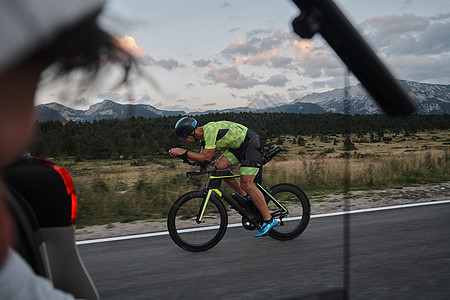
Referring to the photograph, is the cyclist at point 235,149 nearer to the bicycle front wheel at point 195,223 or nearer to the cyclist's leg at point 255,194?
the cyclist's leg at point 255,194

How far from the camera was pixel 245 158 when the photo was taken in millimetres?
5340

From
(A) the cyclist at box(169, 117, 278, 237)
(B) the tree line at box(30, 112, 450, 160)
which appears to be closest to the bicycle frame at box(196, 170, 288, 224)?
(A) the cyclist at box(169, 117, 278, 237)

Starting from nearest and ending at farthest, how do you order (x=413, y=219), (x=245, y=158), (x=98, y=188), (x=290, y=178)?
(x=245, y=158)
(x=413, y=219)
(x=98, y=188)
(x=290, y=178)

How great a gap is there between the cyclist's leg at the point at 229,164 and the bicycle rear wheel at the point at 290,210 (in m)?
0.45

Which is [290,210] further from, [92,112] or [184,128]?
[92,112]

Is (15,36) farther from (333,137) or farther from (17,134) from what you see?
(333,137)

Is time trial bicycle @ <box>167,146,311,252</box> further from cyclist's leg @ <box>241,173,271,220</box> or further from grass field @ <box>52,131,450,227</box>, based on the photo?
grass field @ <box>52,131,450,227</box>

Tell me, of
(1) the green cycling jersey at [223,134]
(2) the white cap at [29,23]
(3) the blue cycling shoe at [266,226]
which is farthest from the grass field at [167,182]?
(2) the white cap at [29,23]

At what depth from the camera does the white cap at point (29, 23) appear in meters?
0.71

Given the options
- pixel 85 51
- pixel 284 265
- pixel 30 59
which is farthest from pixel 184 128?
pixel 30 59

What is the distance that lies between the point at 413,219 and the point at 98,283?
4.65 metres

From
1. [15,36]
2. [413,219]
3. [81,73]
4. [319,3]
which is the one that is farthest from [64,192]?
[413,219]

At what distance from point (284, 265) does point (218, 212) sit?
3.86ft

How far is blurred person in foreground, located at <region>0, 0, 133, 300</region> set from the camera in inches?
28.6
